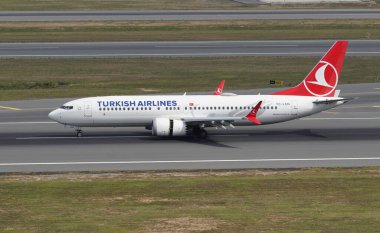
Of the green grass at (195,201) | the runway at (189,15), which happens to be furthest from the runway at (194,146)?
the runway at (189,15)

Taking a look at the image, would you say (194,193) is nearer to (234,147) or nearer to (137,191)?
(137,191)

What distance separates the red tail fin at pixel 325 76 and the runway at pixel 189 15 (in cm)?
7293

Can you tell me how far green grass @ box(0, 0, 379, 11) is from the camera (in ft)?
510

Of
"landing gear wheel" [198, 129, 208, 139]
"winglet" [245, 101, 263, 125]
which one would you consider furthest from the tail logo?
"landing gear wheel" [198, 129, 208, 139]

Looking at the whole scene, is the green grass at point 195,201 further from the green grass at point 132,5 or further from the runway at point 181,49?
the green grass at point 132,5

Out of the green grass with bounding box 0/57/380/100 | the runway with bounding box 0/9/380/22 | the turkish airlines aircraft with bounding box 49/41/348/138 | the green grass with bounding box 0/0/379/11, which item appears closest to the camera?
the turkish airlines aircraft with bounding box 49/41/348/138

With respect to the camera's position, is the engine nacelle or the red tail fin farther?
the red tail fin

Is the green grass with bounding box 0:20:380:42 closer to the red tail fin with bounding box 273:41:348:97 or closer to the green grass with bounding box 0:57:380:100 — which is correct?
the green grass with bounding box 0:57:380:100

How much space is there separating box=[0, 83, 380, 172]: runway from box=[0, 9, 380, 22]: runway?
67.1 metres

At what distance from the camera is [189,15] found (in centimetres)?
14075

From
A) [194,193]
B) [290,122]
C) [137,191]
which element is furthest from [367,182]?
[290,122]

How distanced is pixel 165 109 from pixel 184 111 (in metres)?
1.45

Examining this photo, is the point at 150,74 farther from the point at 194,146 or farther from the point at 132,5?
the point at 132,5

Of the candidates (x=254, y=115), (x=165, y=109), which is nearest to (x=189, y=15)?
(x=165, y=109)
